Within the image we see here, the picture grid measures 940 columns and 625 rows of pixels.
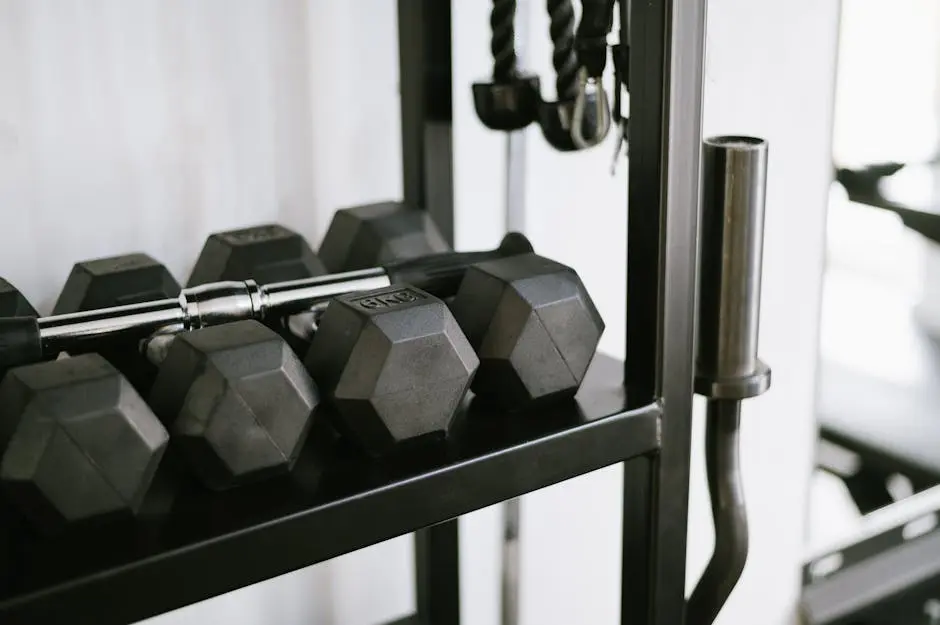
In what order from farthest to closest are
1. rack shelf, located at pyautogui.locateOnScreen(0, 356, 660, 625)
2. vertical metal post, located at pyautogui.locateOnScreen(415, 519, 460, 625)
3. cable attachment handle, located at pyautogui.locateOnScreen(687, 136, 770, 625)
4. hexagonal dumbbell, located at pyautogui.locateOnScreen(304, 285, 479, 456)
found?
vertical metal post, located at pyautogui.locateOnScreen(415, 519, 460, 625), cable attachment handle, located at pyautogui.locateOnScreen(687, 136, 770, 625), hexagonal dumbbell, located at pyautogui.locateOnScreen(304, 285, 479, 456), rack shelf, located at pyautogui.locateOnScreen(0, 356, 660, 625)

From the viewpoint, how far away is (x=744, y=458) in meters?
1.52

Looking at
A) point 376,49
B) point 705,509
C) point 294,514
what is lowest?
point 705,509

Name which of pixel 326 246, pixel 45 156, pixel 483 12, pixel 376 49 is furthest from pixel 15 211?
pixel 483 12

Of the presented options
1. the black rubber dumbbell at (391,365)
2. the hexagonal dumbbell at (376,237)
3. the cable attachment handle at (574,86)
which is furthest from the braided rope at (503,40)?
the black rubber dumbbell at (391,365)

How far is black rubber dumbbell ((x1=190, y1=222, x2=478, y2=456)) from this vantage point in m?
0.71

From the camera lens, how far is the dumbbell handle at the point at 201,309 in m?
0.73

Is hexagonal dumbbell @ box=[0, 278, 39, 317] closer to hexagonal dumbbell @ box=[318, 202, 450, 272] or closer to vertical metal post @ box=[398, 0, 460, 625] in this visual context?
hexagonal dumbbell @ box=[318, 202, 450, 272]

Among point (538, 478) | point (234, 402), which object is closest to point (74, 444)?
point (234, 402)

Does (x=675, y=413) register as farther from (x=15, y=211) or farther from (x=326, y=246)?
(x=15, y=211)

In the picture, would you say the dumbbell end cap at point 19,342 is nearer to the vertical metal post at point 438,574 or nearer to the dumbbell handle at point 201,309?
the dumbbell handle at point 201,309

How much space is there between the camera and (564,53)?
932mm

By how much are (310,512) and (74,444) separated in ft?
0.48

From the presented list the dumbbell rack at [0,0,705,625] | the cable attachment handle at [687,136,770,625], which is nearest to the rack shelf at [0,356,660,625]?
the dumbbell rack at [0,0,705,625]

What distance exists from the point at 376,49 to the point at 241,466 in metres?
0.60
